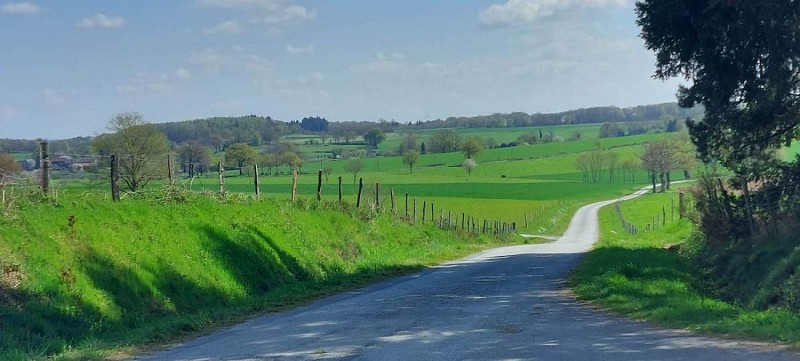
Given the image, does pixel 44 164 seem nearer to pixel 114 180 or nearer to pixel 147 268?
pixel 114 180

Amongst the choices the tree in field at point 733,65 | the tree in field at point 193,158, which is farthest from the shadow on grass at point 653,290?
the tree in field at point 193,158

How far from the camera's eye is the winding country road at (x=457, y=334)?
10.3 metres

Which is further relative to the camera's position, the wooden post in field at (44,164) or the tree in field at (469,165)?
the tree in field at (469,165)

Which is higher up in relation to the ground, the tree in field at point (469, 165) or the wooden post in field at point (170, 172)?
the wooden post in field at point (170, 172)

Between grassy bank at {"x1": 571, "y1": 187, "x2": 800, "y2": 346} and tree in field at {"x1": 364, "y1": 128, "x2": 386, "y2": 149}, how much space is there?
9793 centimetres

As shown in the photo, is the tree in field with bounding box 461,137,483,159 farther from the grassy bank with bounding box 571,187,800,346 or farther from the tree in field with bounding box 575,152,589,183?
the grassy bank with bounding box 571,187,800,346

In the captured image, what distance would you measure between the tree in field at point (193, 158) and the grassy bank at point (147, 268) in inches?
146

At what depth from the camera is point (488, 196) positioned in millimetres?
97062

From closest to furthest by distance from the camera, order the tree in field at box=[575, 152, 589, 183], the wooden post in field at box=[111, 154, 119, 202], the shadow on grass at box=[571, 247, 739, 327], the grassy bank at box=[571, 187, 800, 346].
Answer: the grassy bank at box=[571, 187, 800, 346] < the shadow on grass at box=[571, 247, 739, 327] < the wooden post in field at box=[111, 154, 119, 202] < the tree in field at box=[575, 152, 589, 183]

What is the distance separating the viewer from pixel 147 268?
17734 mm

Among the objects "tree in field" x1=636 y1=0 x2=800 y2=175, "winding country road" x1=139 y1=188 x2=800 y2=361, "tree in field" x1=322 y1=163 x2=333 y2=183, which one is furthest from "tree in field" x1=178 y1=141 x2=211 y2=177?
"tree in field" x1=322 y1=163 x2=333 y2=183

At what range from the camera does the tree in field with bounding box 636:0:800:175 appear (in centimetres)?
1962

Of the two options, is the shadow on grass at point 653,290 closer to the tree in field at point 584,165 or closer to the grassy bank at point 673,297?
the grassy bank at point 673,297

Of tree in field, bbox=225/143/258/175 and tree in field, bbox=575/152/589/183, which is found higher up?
tree in field, bbox=225/143/258/175
